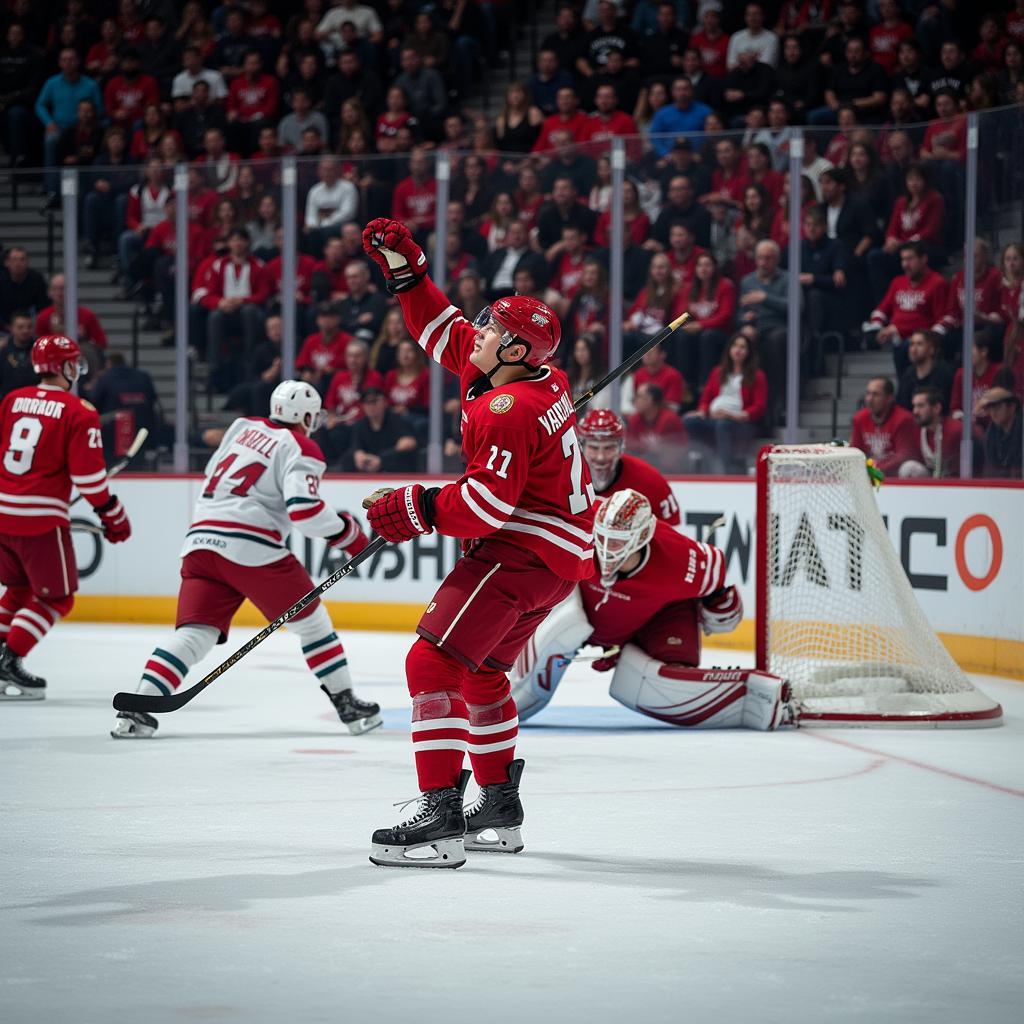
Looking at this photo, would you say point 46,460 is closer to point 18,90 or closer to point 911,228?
point 911,228

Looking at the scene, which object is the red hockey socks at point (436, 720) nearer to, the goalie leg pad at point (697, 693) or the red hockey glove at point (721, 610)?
the goalie leg pad at point (697, 693)

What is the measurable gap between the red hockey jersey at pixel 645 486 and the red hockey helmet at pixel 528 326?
2.28 metres

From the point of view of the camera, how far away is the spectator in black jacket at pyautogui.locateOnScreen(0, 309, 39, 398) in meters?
9.38

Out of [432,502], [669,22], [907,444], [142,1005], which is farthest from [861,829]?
[669,22]

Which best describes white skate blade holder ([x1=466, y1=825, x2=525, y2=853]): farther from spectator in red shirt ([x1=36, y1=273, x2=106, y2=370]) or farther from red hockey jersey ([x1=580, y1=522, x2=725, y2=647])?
spectator in red shirt ([x1=36, y1=273, x2=106, y2=370])

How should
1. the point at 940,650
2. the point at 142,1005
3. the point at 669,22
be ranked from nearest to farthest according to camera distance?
the point at 142,1005 < the point at 940,650 < the point at 669,22

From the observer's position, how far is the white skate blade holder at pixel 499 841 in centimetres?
378

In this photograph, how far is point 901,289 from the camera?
8047 millimetres

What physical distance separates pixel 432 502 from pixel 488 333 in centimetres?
42

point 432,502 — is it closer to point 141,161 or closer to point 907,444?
point 907,444

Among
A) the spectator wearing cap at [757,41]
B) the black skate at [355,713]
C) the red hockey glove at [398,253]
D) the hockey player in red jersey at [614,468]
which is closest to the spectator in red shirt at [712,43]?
the spectator wearing cap at [757,41]

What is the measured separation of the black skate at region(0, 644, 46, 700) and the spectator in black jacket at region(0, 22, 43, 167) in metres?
6.46

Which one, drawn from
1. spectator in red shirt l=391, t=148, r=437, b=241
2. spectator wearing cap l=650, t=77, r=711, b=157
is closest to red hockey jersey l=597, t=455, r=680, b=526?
spectator in red shirt l=391, t=148, r=437, b=241

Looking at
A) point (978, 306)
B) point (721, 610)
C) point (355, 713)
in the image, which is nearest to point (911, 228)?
point (978, 306)
